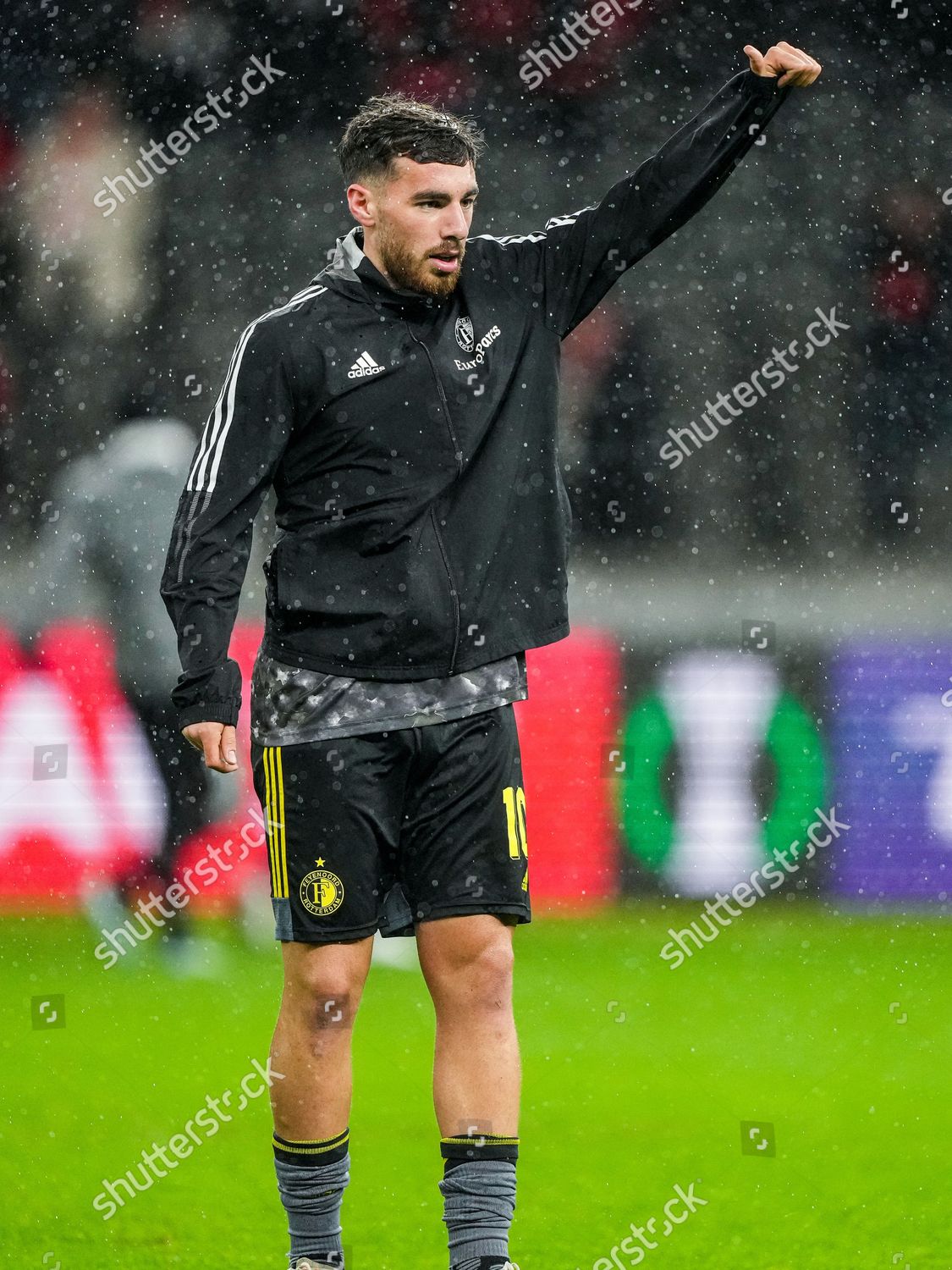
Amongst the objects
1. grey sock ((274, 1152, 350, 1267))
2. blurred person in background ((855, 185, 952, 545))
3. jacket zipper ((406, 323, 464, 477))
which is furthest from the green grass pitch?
blurred person in background ((855, 185, 952, 545))

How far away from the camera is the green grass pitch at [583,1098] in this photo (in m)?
2.40

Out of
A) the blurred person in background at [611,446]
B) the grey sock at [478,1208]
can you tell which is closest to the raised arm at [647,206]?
the grey sock at [478,1208]

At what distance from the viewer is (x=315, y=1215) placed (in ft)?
6.88

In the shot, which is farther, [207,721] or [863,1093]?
[863,1093]

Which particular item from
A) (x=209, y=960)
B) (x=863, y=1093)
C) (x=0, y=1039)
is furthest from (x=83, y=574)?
(x=863, y=1093)

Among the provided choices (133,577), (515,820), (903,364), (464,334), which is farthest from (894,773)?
(464,334)

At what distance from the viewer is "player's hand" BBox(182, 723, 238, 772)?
205 centimetres

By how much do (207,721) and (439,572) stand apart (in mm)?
345

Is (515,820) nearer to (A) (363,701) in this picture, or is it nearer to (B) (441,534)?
(A) (363,701)

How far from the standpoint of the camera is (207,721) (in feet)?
6.77

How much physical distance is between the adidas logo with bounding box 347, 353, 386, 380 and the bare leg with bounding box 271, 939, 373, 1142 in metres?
0.72

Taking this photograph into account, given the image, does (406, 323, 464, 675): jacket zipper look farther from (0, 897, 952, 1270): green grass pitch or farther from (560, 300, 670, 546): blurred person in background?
(560, 300, 670, 546): blurred person in background

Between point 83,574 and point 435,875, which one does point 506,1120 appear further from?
point 83,574

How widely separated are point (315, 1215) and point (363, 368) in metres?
1.07
